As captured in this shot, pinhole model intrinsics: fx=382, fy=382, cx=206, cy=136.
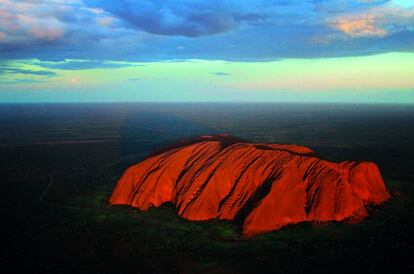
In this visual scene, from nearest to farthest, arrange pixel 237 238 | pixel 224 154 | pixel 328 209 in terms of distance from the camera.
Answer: pixel 237 238 → pixel 328 209 → pixel 224 154

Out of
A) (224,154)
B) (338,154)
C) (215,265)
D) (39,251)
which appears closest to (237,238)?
(215,265)

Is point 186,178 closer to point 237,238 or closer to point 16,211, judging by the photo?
point 237,238

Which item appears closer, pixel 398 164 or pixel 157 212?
pixel 157 212

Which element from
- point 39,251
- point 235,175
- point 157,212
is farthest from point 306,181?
point 39,251

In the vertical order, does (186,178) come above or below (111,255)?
above

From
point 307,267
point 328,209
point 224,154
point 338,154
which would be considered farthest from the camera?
point 338,154

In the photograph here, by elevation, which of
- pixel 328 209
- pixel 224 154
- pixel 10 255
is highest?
pixel 224 154

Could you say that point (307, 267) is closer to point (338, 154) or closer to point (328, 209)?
point (328, 209)
